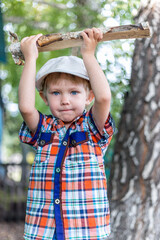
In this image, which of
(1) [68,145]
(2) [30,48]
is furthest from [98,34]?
(1) [68,145]

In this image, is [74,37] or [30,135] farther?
[30,135]

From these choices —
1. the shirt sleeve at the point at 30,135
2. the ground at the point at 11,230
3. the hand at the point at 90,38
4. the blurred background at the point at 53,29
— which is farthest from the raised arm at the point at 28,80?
the ground at the point at 11,230

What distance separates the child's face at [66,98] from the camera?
1.94m

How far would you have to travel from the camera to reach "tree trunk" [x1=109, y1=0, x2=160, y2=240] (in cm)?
306

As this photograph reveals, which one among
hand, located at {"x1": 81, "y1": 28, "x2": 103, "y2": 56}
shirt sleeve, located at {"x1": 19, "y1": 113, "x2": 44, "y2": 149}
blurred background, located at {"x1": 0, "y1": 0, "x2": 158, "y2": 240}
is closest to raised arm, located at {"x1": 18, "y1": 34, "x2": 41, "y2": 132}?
shirt sleeve, located at {"x1": 19, "y1": 113, "x2": 44, "y2": 149}

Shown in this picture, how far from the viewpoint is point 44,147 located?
194 cm

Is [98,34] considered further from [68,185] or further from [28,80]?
[68,185]

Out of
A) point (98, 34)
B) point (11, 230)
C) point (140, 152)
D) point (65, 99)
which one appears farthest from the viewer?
point (11, 230)

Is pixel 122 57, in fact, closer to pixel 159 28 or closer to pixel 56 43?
pixel 159 28

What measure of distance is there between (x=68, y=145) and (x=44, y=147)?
0.15 meters

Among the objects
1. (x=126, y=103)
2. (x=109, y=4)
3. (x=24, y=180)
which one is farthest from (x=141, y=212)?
(x=24, y=180)

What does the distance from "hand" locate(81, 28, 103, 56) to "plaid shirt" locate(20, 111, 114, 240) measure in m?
0.42

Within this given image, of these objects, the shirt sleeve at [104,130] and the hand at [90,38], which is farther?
the shirt sleeve at [104,130]

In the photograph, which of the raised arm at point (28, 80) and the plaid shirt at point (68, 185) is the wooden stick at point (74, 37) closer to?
the raised arm at point (28, 80)
